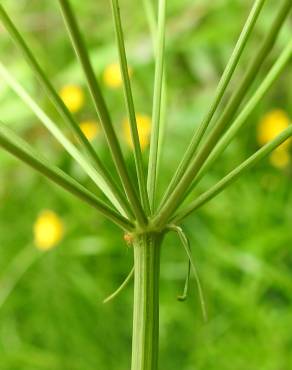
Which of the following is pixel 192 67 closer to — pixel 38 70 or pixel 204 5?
pixel 204 5

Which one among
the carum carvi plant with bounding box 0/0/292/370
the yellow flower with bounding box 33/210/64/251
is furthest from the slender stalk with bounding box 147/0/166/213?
the yellow flower with bounding box 33/210/64/251

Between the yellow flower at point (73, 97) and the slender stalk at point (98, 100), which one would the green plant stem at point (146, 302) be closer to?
the slender stalk at point (98, 100)

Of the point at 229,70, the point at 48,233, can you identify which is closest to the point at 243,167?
the point at 229,70

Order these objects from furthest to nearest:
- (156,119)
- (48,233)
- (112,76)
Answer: (112,76)
(48,233)
(156,119)

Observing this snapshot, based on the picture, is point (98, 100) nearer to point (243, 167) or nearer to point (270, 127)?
point (243, 167)

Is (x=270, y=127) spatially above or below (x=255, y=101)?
above

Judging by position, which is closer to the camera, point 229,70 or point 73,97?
point 229,70
